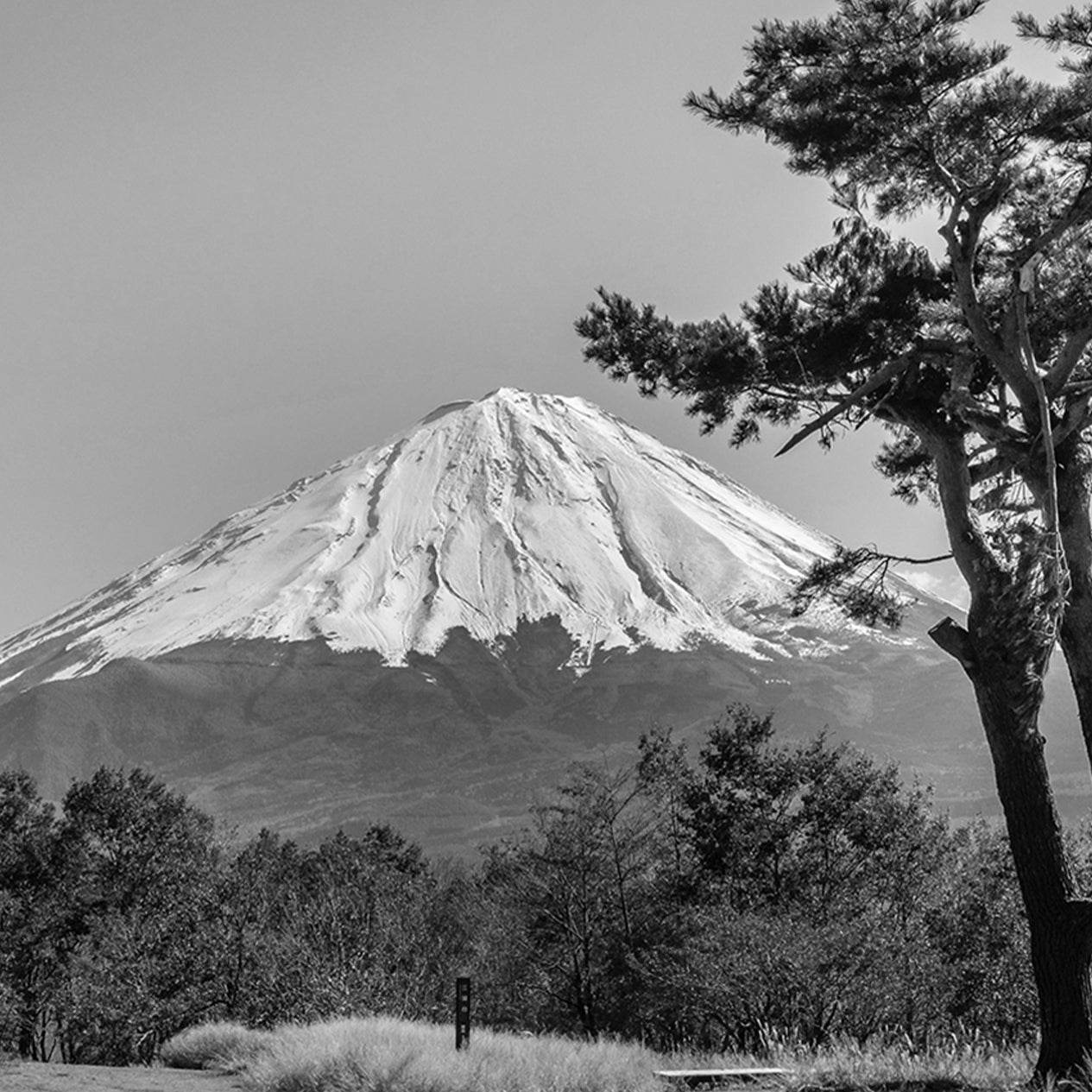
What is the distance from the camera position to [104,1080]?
12.4 metres

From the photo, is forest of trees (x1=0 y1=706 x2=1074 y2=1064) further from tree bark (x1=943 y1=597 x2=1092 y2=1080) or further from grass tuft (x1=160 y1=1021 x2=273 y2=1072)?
tree bark (x1=943 y1=597 x2=1092 y2=1080)

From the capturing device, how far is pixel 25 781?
40656mm

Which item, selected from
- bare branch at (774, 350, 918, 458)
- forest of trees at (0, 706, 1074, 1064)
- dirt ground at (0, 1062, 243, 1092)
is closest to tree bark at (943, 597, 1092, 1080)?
bare branch at (774, 350, 918, 458)

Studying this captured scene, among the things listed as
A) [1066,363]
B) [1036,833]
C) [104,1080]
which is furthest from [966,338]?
[104,1080]

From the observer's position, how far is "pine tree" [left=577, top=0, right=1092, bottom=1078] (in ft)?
29.3

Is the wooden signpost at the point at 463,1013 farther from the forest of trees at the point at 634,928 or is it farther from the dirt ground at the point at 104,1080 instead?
the forest of trees at the point at 634,928

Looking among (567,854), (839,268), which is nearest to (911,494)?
(839,268)

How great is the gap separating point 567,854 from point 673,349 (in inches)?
716

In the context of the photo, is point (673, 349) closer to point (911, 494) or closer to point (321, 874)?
point (911, 494)

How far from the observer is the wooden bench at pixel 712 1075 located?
10266 mm

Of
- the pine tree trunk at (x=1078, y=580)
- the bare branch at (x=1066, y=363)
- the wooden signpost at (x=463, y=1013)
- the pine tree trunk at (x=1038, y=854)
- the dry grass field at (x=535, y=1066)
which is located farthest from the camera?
the wooden signpost at (x=463, y=1013)

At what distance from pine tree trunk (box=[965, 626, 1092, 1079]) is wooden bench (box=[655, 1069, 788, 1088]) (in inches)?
94.7

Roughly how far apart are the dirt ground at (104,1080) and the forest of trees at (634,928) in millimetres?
7597

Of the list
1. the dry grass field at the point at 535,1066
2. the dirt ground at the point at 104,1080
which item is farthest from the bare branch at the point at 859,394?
the dirt ground at the point at 104,1080
